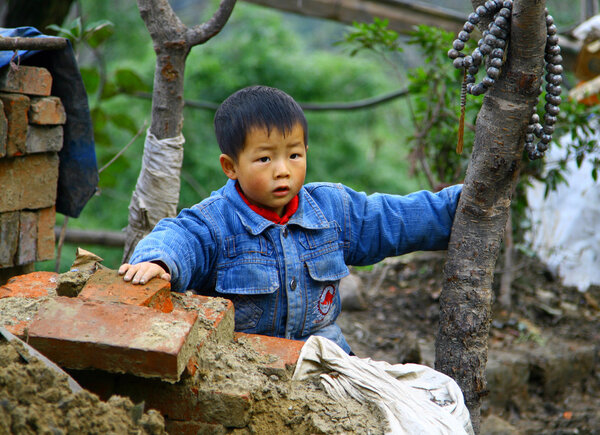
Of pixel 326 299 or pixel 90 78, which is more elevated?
pixel 90 78

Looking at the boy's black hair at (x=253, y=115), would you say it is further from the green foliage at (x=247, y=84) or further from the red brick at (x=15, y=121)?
the green foliage at (x=247, y=84)

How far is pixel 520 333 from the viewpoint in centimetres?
389

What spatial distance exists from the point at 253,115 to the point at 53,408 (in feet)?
3.82

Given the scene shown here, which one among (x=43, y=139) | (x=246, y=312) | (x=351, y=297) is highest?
(x=43, y=139)

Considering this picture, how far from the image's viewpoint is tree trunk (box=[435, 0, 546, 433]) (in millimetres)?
2014

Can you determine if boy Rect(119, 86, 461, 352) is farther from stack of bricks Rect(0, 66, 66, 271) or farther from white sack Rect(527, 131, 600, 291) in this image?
white sack Rect(527, 131, 600, 291)

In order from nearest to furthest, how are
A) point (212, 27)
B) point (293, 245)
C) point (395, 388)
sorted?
point (395, 388) < point (293, 245) < point (212, 27)

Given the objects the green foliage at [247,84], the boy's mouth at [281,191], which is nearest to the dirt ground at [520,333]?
the boy's mouth at [281,191]

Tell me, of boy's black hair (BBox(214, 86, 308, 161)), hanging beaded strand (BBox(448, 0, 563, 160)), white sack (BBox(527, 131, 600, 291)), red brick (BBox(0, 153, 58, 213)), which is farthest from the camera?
white sack (BBox(527, 131, 600, 291))

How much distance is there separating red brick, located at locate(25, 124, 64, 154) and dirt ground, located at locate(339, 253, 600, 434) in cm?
203

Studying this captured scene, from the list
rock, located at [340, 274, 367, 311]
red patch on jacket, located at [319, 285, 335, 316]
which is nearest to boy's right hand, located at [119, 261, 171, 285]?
red patch on jacket, located at [319, 285, 335, 316]

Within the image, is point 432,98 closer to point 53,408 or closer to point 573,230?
point 573,230

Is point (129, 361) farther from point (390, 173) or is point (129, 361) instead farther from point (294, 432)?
point (390, 173)

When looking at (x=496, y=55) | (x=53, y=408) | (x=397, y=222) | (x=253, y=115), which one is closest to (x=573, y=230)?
(x=397, y=222)
